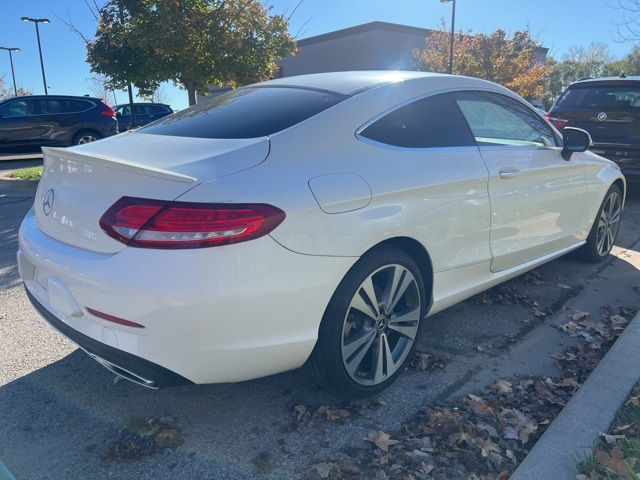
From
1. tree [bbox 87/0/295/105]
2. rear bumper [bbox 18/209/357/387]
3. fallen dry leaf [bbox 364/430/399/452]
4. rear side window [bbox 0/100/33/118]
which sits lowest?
fallen dry leaf [bbox 364/430/399/452]

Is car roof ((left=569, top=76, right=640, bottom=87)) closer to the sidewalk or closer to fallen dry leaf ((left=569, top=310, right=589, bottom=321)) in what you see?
fallen dry leaf ((left=569, top=310, right=589, bottom=321))

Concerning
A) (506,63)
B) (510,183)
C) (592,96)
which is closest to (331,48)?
(506,63)

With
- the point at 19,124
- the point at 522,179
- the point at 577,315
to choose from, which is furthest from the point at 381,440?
the point at 19,124

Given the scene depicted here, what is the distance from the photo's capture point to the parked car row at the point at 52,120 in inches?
516

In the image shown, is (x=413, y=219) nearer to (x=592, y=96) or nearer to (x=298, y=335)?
(x=298, y=335)

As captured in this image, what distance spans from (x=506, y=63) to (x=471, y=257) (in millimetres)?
25929

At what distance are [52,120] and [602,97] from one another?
1217 cm

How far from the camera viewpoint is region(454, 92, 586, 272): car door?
340 centimetres

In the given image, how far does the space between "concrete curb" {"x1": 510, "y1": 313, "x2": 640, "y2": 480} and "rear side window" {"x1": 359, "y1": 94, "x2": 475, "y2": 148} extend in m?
1.51

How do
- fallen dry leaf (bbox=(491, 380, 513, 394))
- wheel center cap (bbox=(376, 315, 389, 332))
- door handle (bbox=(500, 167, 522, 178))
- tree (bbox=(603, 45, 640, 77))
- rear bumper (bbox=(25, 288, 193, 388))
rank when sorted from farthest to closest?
tree (bbox=(603, 45, 640, 77))
door handle (bbox=(500, 167, 522, 178))
fallen dry leaf (bbox=(491, 380, 513, 394))
wheel center cap (bbox=(376, 315, 389, 332))
rear bumper (bbox=(25, 288, 193, 388))

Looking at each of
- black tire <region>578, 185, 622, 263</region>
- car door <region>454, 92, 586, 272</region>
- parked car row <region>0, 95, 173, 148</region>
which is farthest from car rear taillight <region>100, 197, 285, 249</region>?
parked car row <region>0, 95, 173, 148</region>

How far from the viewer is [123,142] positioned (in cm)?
284

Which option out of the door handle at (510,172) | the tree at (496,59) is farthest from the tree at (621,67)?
Answer: the door handle at (510,172)

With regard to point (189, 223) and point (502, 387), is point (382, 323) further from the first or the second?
point (189, 223)
